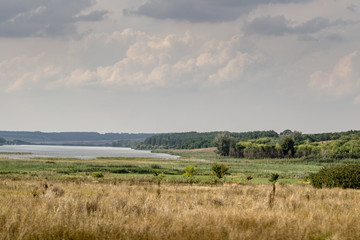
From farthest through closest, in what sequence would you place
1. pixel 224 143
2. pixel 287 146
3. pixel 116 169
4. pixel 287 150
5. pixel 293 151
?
1. pixel 224 143
2. pixel 293 151
3. pixel 287 150
4. pixel 287 146
5. pixel 116 169

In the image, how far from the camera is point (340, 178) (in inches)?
1286

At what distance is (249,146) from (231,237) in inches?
6250

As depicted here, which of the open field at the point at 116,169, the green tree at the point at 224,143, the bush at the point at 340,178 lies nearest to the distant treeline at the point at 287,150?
the green tree at the point at 224,143

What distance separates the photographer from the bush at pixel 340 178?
3194 centimetres

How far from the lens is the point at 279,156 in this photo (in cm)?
14238

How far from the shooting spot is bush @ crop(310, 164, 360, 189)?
3194 centimetres

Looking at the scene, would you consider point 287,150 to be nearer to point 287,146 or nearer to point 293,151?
point 287,146

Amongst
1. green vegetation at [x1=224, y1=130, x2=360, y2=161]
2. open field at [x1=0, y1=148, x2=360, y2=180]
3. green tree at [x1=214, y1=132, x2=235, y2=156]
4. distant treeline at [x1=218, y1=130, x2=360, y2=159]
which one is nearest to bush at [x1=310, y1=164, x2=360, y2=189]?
open field at [x1=0, y1=148, x2=360, y2=180]

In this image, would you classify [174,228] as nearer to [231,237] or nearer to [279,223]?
[231,237]

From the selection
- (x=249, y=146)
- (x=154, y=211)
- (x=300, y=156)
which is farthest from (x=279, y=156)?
(x=154, y=211)

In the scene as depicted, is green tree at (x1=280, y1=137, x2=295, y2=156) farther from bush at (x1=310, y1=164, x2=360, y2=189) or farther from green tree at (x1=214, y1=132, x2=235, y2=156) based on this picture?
bush at (x1=310, y1=164, x2=360, y2=189)

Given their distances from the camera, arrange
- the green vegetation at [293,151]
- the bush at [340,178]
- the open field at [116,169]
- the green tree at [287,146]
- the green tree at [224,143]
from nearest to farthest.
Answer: the bush at [340,178]
the open field at [116,169]
the green vegetation at [293,151]
the green tree at [287,146]
the green tree at [224,143]

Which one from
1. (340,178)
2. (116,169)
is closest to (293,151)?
(116,169)

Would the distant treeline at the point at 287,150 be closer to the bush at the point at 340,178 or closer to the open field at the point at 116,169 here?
the open field at the point at 116,169
